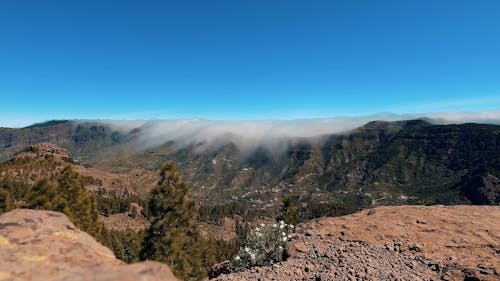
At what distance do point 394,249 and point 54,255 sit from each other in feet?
62.6

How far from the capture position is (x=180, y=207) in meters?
49.2

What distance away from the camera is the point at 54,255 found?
35.7 ft

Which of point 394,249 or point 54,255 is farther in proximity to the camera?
point 394,249

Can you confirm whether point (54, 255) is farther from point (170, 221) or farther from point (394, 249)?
point (170, 221)

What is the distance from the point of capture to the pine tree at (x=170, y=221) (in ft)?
159

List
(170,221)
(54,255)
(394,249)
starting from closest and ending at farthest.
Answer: (54,255)
(394,249)
(170,221)

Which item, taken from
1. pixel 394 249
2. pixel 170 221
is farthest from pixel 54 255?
pixel 170 221

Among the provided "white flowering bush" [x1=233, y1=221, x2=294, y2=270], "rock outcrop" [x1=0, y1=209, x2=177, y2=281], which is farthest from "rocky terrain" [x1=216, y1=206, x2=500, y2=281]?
"rock outcrop" [x1=0, y1=209, x2=177, y2=281]

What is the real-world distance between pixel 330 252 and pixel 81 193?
56.1 metres

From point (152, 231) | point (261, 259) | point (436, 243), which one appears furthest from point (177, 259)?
point (436, 243)

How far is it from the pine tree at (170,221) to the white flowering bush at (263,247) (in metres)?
26.7

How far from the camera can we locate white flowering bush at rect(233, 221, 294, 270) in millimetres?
22000

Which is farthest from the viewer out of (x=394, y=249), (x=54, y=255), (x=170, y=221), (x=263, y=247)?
(x=170, y=221)

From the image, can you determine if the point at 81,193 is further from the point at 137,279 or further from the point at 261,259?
the point at 137,279
